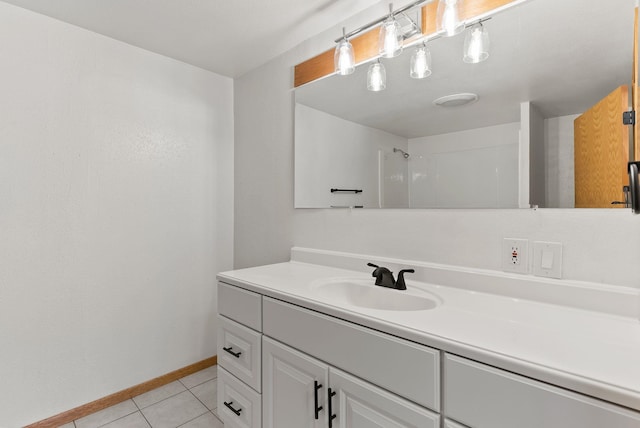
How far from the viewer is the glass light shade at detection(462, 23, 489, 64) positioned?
4.06 feet

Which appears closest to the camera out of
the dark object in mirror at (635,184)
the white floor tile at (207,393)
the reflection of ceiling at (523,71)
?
the dark object in mirror at (635,184)

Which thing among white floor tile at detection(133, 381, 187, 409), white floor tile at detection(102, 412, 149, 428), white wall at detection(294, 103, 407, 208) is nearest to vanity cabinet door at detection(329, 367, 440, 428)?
white wall at detection(294, 103, 407, 208)

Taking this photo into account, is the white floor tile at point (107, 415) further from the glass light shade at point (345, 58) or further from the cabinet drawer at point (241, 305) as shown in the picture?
the glass light shade at point (345, 58)

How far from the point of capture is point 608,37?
100cm

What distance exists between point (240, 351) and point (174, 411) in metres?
0.87

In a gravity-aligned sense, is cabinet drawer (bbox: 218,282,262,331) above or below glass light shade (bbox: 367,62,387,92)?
below

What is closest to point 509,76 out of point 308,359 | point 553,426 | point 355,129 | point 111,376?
point 355,129

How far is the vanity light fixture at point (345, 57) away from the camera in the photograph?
1.61 metres

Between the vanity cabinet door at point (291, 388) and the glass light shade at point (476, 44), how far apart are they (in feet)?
4.34

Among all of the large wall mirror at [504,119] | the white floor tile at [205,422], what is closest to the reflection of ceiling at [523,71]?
the large wall mirror at [504,119]

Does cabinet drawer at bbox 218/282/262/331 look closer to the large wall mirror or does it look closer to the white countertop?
the white countertop

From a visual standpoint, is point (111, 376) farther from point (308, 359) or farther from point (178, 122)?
point (178, 122)

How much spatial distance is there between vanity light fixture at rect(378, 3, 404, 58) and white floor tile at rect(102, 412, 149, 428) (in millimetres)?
2353

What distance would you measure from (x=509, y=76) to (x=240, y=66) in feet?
5.95
